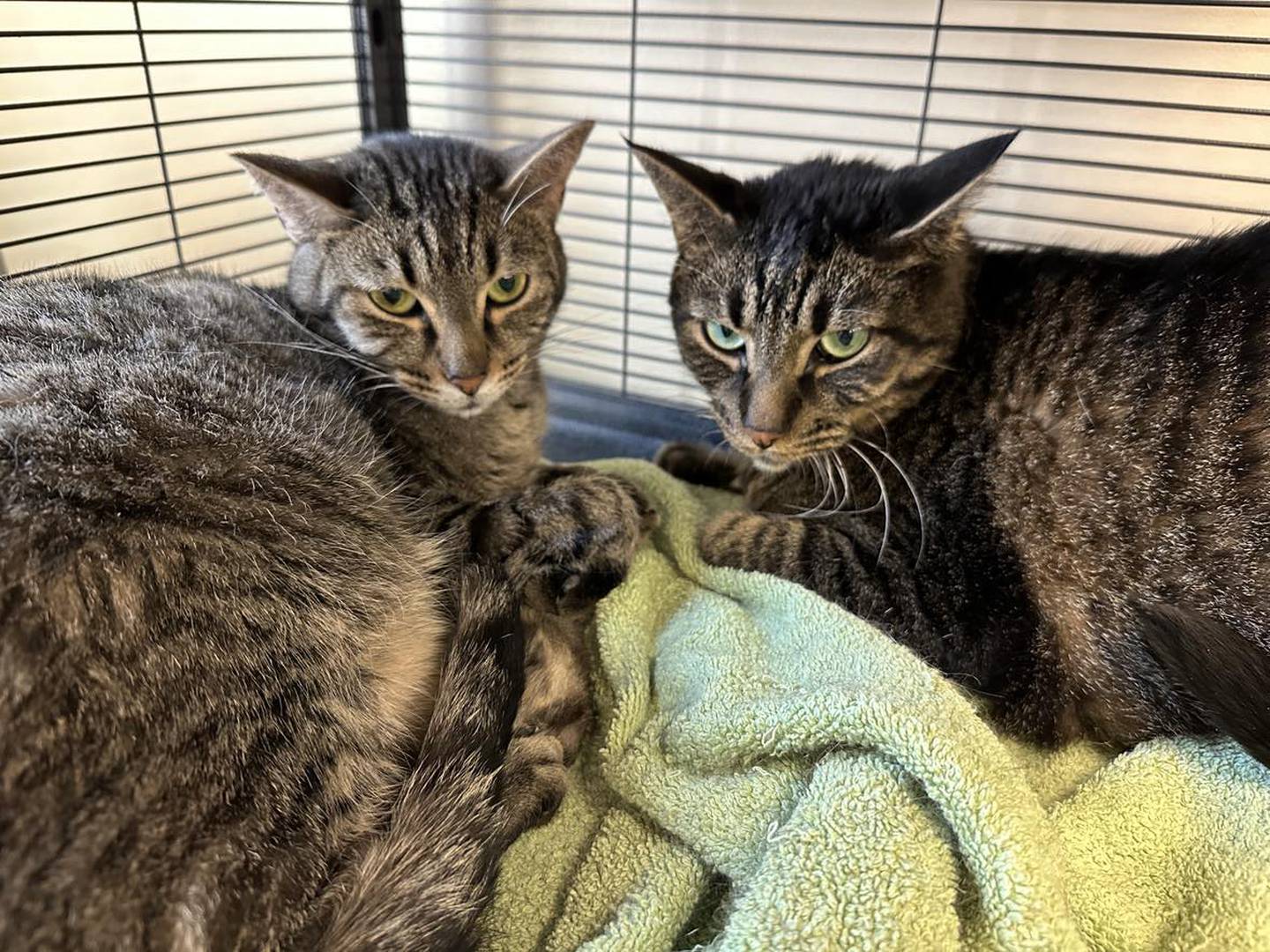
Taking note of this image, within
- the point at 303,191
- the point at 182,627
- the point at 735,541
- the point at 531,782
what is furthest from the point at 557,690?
the point at 303,191

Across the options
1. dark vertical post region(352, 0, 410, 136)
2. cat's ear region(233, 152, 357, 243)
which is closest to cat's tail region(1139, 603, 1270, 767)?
cat's ear region(233, 152, 357, 243)

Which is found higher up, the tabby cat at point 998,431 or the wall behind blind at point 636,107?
the wall behind blind at point 636,107

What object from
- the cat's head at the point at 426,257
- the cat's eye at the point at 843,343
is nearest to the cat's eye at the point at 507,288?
the cat's head at the point at 426,257

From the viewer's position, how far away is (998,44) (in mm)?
1667

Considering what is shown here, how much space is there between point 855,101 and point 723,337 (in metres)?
0.86

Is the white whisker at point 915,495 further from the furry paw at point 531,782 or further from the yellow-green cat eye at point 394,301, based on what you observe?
the yellow-green cat eye at point 394,301

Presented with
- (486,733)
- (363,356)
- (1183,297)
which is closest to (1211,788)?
(1183,297)

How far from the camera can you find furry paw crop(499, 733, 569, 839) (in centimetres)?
101

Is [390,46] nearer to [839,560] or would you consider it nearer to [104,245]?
[104,245]

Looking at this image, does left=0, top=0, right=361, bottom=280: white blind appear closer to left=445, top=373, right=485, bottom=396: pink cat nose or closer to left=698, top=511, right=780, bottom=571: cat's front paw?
left=445, top=373, right=485, bottom=396: pink cat nose

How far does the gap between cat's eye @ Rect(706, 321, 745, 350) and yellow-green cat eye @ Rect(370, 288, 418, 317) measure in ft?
1.59

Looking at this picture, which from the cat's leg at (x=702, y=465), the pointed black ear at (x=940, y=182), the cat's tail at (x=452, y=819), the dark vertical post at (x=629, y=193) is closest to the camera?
the cat's tail at (x=452, y=819)

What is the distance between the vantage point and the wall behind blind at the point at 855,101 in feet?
5.10

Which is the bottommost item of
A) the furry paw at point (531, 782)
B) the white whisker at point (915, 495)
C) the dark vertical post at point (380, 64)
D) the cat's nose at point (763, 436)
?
the furry paw at point (531, 782)
